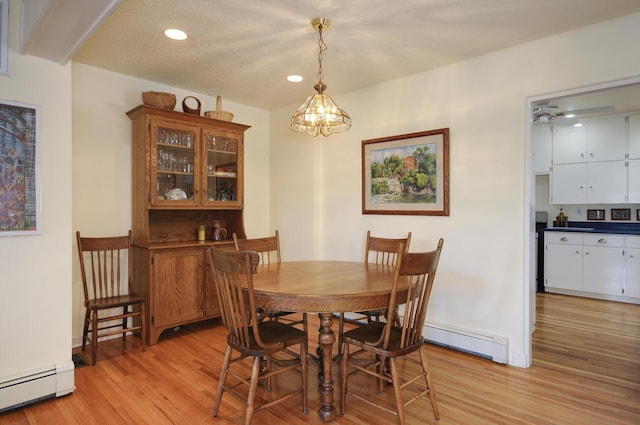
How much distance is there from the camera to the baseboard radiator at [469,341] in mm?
2900

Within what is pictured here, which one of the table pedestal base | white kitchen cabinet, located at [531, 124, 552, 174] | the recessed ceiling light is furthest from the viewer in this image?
white kitchen cabinet, located at [531, 124, 552, 174]

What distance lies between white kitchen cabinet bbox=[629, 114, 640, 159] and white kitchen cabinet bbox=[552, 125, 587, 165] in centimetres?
49

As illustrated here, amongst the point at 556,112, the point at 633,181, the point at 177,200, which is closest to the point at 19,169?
the point at 177,200

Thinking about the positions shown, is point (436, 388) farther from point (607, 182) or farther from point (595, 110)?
point (607, 182)

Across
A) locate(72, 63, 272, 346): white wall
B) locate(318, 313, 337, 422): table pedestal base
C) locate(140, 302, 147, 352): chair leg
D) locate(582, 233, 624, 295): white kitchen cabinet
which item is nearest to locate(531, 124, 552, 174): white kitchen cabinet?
locate(582, 233, 624, 295): white kitchen cabinet

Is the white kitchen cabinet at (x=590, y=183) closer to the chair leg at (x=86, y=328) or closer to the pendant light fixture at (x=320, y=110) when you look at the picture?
the pendant light fixture at (x=320, y=110)

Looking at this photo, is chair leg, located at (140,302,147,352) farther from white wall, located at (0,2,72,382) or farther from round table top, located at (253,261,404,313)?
round table top, located at (253,261,404,313)

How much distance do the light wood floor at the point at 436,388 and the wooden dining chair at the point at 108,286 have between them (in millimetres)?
193

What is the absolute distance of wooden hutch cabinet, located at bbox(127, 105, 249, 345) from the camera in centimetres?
332

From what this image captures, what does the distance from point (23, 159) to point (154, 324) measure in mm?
1690

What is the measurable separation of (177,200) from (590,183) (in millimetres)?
5456

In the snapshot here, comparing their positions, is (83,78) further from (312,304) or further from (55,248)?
(312,304)

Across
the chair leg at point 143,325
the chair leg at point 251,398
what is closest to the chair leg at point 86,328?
the chair leg at point 143,325

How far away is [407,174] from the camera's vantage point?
3613 mm
